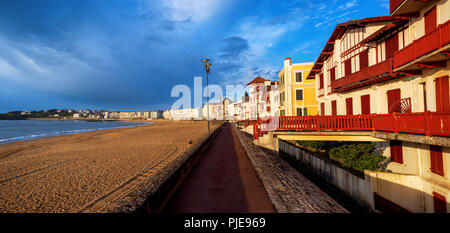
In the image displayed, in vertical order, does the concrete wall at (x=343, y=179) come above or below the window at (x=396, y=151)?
below

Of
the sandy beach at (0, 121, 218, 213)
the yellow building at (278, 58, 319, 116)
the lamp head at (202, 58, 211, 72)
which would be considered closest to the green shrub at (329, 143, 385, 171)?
the sandy beach at (0, 121, 218, 213)

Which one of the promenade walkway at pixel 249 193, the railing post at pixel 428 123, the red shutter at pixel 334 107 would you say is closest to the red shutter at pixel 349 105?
the red shutter at pixel 334 107

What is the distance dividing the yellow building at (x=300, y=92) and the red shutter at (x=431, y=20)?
17.9m

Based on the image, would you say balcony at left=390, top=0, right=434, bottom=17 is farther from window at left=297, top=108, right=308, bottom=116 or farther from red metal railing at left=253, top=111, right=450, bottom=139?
window at left=297, top=108, right=308, bottom=116

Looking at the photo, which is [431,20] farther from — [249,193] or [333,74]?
[249,193]

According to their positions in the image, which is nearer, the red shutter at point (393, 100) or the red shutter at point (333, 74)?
the red shutter at point (393, 100)

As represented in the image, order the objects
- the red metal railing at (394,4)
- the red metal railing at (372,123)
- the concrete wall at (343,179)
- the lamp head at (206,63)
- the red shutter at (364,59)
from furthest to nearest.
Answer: the lamp head at (206,63) → the red shutter at (364,59) → the red metal railing at (394,4) → the concrete wall at (343,179) → the red metal railing at (372,123)

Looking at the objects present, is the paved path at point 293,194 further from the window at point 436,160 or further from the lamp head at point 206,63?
the lamp head at point 206,63

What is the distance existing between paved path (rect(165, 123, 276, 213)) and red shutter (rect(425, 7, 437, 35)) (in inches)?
433

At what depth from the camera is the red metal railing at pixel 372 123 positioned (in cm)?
753

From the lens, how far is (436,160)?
343 inches
